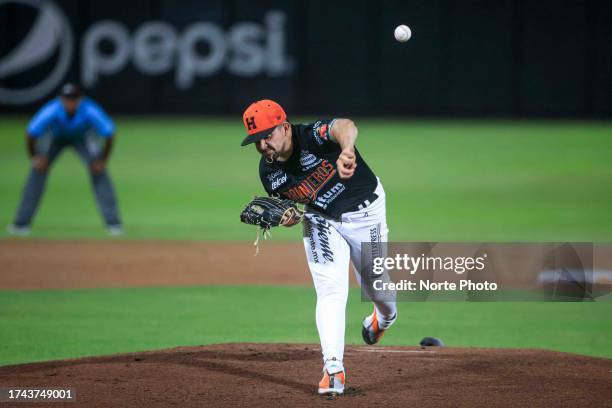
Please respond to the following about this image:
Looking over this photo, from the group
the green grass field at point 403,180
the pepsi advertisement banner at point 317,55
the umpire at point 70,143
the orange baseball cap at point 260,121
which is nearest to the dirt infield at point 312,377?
the orange baseball cap at point 260,121

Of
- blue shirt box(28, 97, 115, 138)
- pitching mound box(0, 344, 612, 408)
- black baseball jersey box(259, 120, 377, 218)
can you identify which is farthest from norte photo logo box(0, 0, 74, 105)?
black baseball jersey box(259, 120, 377, 218)

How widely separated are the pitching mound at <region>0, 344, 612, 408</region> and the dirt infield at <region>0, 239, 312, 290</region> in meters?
3.46

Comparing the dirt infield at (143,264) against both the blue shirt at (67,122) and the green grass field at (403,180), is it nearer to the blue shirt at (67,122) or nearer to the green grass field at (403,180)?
the green grass field at (403,180)

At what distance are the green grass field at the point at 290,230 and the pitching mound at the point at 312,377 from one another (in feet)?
2.40

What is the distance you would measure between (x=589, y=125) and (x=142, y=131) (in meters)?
12.3

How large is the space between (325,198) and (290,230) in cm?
870

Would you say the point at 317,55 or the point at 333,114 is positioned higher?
the point at 317,55

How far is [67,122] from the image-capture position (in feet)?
44.3

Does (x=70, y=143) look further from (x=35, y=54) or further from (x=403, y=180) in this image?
(x=35, y=54)

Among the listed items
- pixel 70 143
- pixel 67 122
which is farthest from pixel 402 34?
pixel 70 143

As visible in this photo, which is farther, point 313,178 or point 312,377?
point 312,377

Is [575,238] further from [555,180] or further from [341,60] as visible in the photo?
[341,60]

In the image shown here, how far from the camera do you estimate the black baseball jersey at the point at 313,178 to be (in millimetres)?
6531

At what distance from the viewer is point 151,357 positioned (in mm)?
7535
